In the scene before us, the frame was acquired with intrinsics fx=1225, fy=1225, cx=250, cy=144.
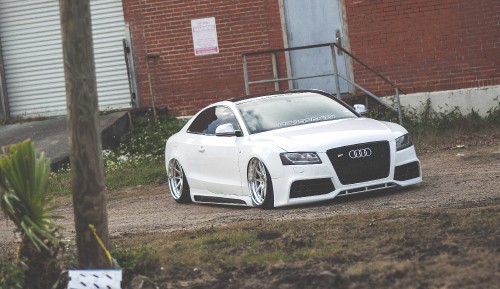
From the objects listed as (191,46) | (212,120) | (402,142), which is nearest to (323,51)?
(191,46)

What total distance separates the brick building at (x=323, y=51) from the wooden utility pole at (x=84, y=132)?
13.6 m

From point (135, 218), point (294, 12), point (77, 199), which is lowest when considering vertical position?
point (135, 218)

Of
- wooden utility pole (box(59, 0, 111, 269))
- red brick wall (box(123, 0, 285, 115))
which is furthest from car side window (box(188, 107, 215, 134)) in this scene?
red brick wall (box(123, 0, 285, 115))

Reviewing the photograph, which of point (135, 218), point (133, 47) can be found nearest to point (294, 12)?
point (133, 47)

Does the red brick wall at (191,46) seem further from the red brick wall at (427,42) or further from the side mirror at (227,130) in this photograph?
the side mirror at (227,130)

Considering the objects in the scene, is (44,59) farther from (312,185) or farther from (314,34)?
(312,185)

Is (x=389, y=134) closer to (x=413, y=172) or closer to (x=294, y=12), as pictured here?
(x=413, y=172)

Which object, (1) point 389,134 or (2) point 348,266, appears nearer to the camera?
(2) point 348,266

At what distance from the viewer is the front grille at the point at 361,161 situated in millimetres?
14391

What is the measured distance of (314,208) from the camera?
14.2 m

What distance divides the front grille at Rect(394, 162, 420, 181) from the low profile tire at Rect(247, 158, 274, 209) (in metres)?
1.54

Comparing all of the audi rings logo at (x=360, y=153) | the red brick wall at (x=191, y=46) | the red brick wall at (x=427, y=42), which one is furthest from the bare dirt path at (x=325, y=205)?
the red brick wall at (x=191, y=46)

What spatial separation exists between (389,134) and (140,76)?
11.0 m

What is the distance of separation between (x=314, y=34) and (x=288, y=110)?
8.06 m
